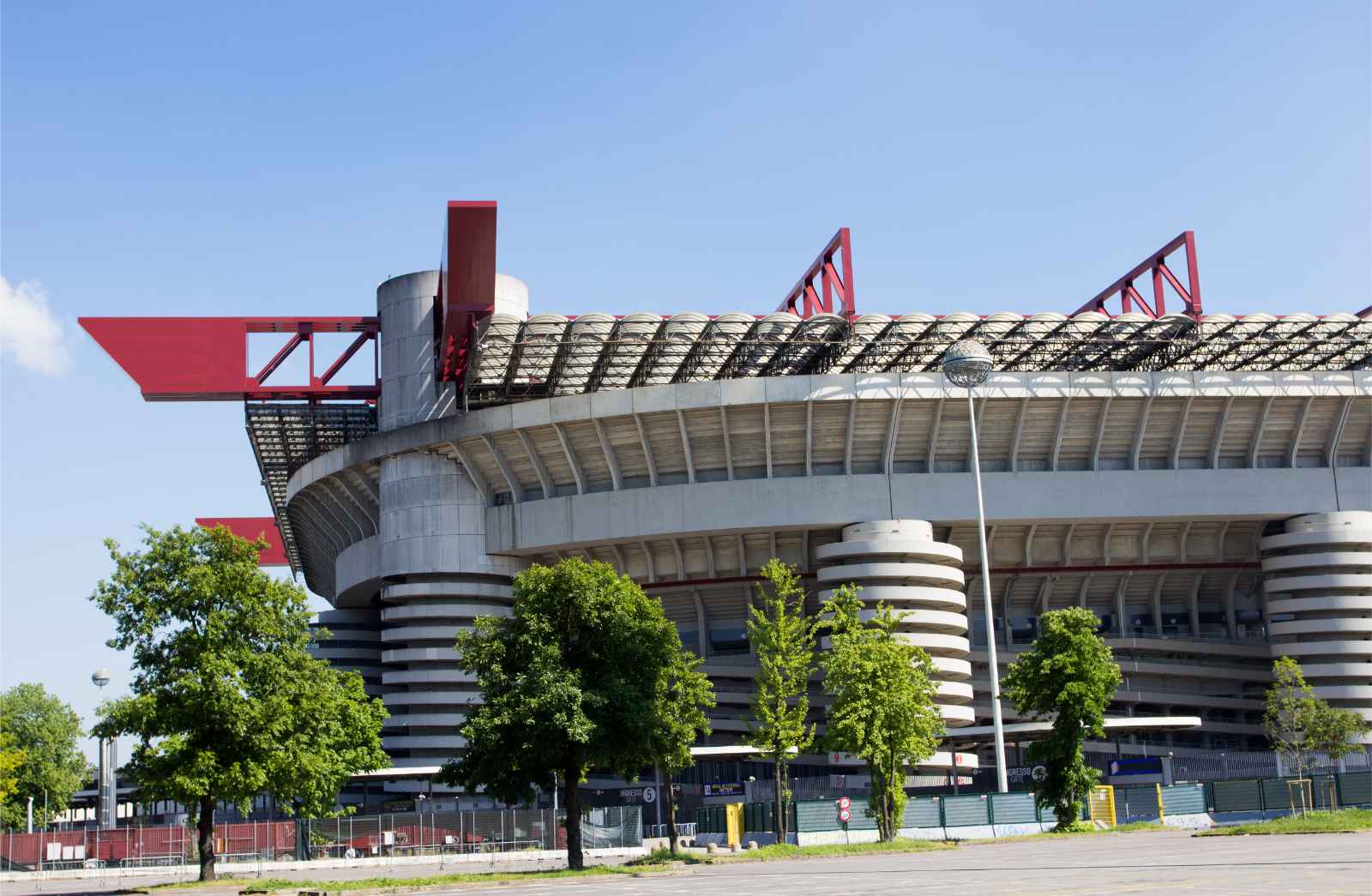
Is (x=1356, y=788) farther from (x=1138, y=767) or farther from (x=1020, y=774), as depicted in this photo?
(x=1020, y=774)

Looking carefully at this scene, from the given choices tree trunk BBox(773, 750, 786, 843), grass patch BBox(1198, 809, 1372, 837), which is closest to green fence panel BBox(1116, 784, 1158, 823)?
grass patch BBox(1198, 809, 1372, 837)

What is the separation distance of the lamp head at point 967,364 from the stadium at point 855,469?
17.0 ft

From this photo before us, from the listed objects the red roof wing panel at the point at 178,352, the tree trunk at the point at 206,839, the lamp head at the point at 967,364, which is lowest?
the tree trunk at the point at 206,839

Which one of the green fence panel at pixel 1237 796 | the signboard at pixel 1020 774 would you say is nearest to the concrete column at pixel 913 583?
the signboard at pixel 1020 774

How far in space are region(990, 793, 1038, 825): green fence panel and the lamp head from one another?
672 inches

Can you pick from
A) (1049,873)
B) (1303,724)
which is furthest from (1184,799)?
(1049,873)

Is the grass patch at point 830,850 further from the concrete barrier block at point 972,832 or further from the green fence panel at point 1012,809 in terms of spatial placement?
the green fence panel at point 1012,809

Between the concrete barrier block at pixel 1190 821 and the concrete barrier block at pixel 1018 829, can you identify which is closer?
the concrete barrier block at pixel 1018 829

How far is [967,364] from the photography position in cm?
5956

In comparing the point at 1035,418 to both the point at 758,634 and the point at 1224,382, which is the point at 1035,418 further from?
the point at 758,634

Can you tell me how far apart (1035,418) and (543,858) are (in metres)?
33.1

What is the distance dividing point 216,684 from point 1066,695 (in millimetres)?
29824

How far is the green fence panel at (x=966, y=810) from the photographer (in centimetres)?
5266

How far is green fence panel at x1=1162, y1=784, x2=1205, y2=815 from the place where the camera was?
186 ft
